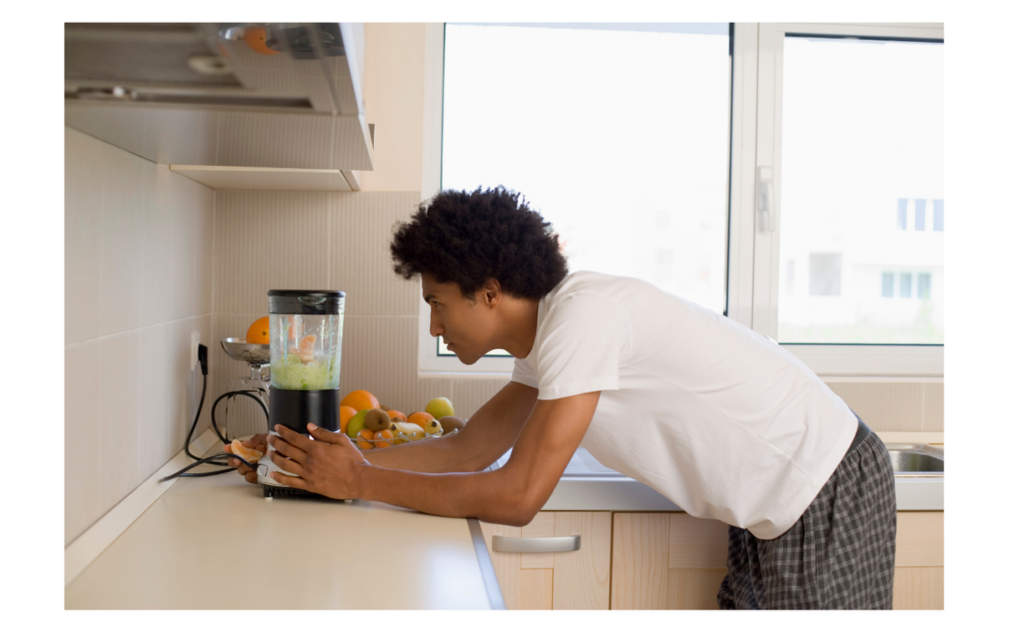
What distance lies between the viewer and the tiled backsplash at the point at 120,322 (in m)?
0.88

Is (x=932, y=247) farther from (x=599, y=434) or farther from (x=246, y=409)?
(x=246, y=409)

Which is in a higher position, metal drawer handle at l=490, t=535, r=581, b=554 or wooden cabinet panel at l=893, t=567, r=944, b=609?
metal drawer handle at l=490, t=535, r=581, b=554

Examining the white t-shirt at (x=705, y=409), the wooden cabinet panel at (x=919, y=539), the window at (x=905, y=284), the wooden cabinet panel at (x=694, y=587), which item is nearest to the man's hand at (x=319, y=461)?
the white t-shirt at (x=705, y=409)

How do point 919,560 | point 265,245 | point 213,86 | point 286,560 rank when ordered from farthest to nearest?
point 265,245
point 919,560
point 286,560
point 213,86

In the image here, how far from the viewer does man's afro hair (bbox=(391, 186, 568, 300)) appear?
1.07m

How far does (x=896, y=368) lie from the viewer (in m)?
2.08

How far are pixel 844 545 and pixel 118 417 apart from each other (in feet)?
3.63

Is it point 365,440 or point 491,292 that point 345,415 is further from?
point 491,292

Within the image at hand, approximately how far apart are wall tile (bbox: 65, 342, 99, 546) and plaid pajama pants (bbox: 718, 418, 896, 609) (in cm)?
101

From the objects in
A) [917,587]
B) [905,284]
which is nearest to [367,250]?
[917,587]

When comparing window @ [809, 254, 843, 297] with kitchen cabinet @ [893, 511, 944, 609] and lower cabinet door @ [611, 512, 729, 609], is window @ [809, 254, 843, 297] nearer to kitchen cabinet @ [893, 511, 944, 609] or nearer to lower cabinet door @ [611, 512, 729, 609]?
kitchen cabinet @ [893, 511, 944, 609]

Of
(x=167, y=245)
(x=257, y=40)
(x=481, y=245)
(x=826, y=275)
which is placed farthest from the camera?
(x=826, y=275)

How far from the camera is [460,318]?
113 centimetres

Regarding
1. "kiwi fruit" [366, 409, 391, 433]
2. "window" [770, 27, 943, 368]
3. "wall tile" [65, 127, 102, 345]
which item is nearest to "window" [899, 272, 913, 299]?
"window" [770, 27, 943, 368]
